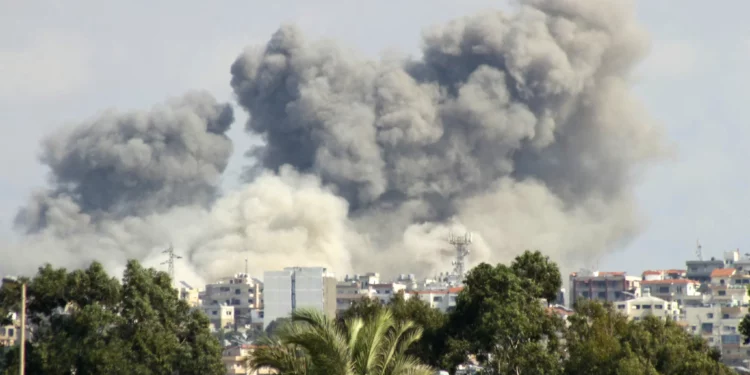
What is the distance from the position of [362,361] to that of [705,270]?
115963 mm

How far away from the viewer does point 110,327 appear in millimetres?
32094

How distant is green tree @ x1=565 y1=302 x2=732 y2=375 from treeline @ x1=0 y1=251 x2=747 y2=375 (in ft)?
0.09

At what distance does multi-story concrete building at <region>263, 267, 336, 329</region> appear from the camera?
96312 mm

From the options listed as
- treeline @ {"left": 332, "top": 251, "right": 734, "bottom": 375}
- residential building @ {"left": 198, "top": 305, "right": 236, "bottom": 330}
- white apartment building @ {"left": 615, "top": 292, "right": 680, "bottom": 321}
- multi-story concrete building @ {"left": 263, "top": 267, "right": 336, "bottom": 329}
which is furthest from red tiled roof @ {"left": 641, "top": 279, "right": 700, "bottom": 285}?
treeline @ {"left": 332, "top": 251, "right": 734, "bottom": 375}

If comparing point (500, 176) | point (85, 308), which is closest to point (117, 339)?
point (85, 308)

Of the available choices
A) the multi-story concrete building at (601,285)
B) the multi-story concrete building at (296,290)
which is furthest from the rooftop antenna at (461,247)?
the multi-story concrete building at (601,285)

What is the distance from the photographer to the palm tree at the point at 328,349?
56.5 feet

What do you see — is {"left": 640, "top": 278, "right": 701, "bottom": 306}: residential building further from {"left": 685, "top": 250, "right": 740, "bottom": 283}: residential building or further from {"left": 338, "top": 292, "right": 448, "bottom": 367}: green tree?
{"left": 338, "top": 292, "right": 448, "bottom": 367}: green tree

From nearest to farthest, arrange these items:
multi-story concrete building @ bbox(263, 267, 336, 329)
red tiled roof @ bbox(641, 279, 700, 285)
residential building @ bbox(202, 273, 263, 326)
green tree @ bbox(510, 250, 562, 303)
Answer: green tree @ bbox(510, 250, 562, 303)
multi-story concrete building @ bbox(263, 267, 336, 329)
red tiled roof @ bbox(641, 279, 700, 285)
residential building @ bbox(202, 273, 263, 326)

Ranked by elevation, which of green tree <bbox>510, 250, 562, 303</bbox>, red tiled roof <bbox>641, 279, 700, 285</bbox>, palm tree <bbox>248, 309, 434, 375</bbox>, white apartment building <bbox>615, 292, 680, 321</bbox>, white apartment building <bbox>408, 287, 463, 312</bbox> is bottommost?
palm tree <bbox>248, 309, 434, 375</bbox>

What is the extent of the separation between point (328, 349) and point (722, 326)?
Result: 84.7m

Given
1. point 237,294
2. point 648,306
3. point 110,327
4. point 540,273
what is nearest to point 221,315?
point 237,294

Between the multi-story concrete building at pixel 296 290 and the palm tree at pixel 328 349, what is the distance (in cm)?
7628

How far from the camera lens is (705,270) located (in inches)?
5089
